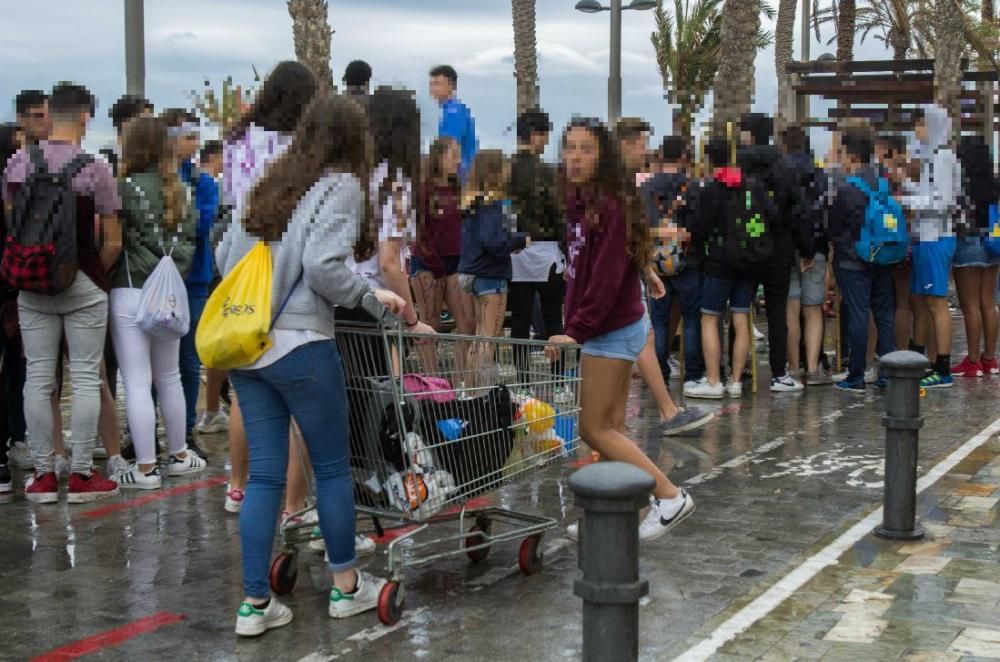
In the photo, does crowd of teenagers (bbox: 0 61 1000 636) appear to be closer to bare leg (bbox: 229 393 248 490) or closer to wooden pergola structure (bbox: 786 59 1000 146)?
bare leg (bbox: 229 393 248 490)

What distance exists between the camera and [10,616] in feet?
18.3

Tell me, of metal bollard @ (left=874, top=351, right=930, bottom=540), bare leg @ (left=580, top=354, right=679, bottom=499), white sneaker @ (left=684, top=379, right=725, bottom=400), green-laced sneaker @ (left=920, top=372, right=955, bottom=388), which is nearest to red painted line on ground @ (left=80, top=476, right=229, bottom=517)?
bare leg @ (left=580, top=354, right=679, bottom=499)

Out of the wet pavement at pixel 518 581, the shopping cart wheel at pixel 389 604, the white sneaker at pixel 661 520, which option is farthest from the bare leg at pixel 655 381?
the shopping cart wheel at pixel 389 604

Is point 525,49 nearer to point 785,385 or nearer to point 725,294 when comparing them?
point 785,385

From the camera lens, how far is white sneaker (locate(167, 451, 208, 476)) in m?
8.40

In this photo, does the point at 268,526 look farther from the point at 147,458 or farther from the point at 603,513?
the point at 147,458

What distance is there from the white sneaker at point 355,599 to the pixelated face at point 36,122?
3592 millimetres

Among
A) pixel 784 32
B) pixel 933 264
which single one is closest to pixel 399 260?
pixel 933 264

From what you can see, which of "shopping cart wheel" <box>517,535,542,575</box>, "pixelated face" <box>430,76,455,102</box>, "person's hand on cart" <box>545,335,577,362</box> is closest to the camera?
"shopping cart wheel" <box>517,535,542,575</box>

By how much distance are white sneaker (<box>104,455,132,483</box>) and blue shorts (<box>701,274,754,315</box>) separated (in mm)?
5191

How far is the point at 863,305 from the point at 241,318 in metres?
7.87

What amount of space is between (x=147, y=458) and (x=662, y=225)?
4.32m

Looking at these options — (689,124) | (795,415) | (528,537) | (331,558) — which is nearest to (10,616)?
(331,558)

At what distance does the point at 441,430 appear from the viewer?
5555 millimetres
